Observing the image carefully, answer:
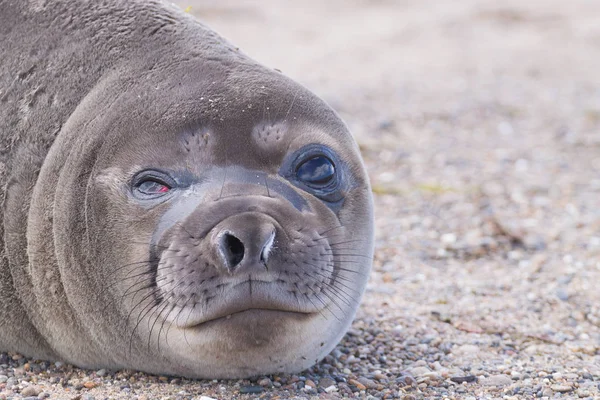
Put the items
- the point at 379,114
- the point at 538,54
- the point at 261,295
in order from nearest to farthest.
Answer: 1. the point at 261,295
2. the point at 379,114
3. the point at 538,54

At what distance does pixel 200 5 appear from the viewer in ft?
57.1

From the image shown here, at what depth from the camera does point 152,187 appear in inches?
146

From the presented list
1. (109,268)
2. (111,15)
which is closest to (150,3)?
(111,15)

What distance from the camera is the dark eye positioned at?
3807 millimetres

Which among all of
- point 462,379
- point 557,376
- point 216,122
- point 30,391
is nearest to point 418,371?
point 462,379

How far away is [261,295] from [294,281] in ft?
0.52

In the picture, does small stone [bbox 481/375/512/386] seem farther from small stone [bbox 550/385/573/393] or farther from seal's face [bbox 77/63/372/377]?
seal's face [bbox 77/63/372/377]

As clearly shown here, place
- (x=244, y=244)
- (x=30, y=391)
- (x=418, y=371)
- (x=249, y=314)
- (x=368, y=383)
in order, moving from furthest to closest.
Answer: (x=418, y=371) < (x=368, y=383) < (x=30, y=391) < (x=249, y=314) < (x=244, y=244)

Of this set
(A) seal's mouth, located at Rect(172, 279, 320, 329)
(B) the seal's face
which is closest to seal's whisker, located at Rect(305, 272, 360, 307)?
(B) the seal's face

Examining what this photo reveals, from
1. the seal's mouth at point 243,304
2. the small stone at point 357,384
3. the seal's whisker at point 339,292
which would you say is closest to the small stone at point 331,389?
the small stone at point 357,384

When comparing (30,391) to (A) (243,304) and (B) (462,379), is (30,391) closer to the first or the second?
(A) (243,304)

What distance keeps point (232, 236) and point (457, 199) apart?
16.7 ft

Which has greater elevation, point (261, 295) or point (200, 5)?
point (200, 5)

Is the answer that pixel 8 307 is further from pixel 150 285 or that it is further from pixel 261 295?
pixel 261 295
